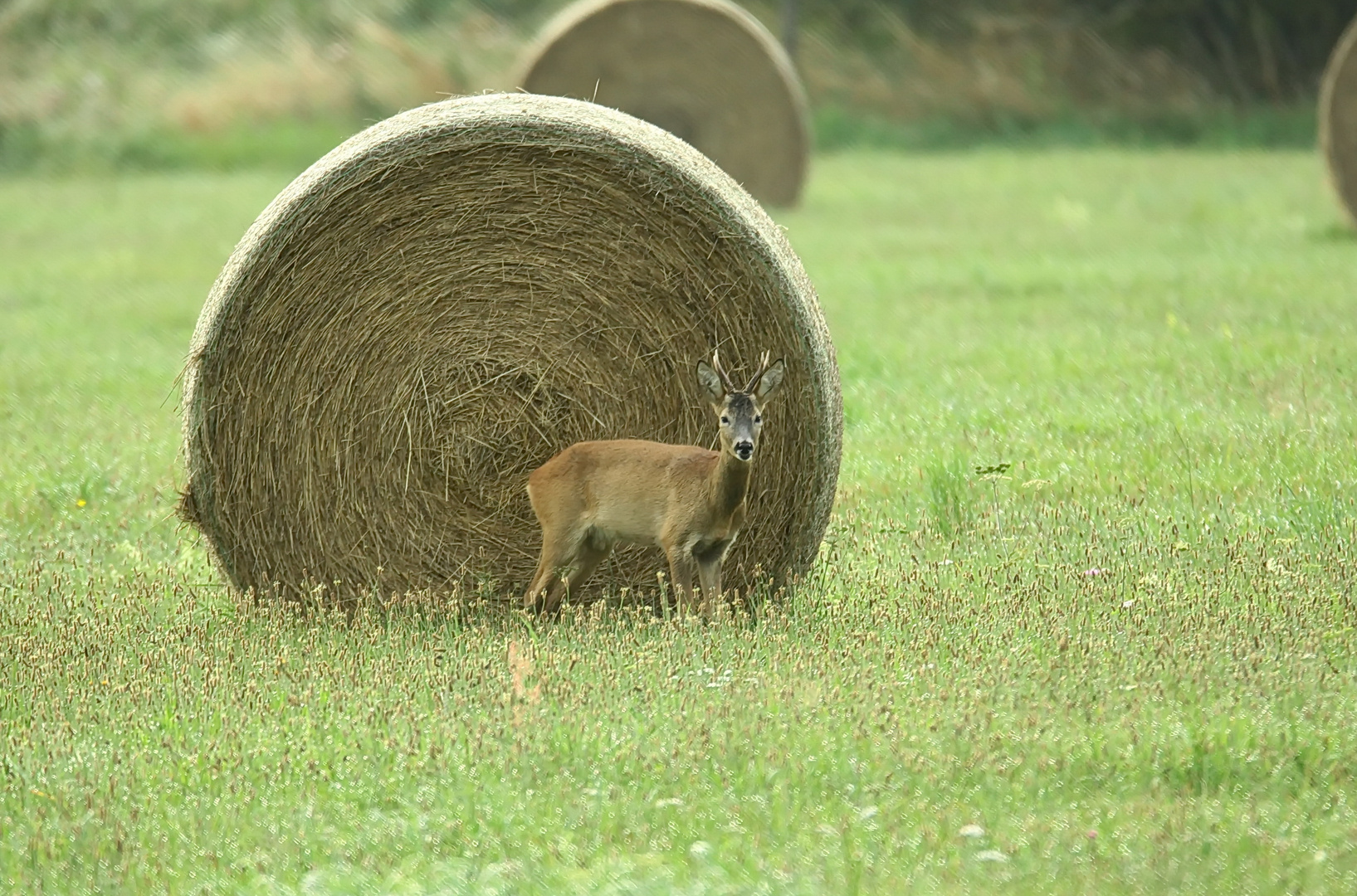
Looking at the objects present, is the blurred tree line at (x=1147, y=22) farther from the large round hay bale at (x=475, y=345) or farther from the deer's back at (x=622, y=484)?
the deer's back at (x=622, y=484)

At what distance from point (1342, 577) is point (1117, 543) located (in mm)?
945

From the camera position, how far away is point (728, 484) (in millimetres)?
6145

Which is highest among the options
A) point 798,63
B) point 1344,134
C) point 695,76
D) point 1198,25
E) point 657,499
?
point 1198,25

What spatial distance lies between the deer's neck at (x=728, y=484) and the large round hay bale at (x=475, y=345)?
44cm

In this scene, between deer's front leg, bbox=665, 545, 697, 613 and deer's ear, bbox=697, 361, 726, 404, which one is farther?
deer's front leg, bbox=665, 545, 697, 613

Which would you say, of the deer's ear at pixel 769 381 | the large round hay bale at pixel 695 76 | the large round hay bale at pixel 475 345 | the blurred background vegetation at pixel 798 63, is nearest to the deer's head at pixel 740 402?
the deer's ear at pixel 769 381

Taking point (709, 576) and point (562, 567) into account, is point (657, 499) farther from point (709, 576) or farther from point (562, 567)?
point (562, 567)

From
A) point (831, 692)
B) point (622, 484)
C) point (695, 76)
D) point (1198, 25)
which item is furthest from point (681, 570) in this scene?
point (1198, 25)

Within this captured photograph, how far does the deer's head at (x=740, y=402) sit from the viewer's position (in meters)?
5.88

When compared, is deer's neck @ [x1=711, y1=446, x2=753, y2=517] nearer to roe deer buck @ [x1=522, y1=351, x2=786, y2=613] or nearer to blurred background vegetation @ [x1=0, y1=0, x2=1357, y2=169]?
roe deer buck @ [x1=522, y1=351, x2=786, y2=613]

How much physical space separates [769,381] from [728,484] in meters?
0.37

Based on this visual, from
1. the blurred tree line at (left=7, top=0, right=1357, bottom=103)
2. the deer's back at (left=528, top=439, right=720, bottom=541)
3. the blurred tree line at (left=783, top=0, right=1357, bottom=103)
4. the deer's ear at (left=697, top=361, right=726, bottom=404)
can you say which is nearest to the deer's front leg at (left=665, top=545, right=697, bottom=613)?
the deer's back at (left=528, top=439, right=720, bottom=541)

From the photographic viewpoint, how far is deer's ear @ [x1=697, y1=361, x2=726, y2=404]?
608 cm

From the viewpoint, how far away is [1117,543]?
22.7 feet
